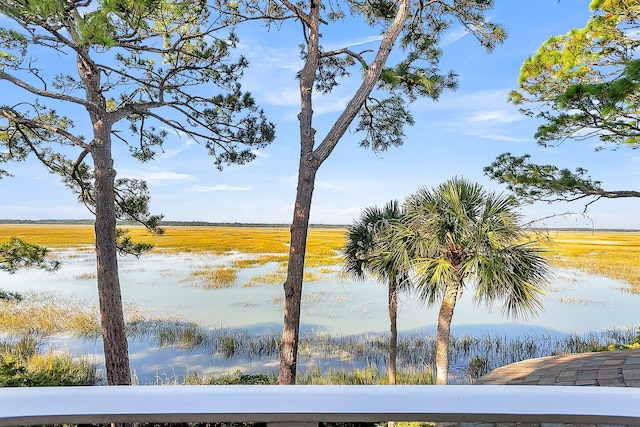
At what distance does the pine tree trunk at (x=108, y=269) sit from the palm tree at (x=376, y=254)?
11.0ft

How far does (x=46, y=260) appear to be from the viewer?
5859 millimetres

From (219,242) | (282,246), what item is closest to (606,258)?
(282,246)

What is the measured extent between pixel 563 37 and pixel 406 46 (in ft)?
8.88

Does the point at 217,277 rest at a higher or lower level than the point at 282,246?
lower

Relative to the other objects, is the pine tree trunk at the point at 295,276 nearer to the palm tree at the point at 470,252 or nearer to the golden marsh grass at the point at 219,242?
the palm tree at the point at 470,252

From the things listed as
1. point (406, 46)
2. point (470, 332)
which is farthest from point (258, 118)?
point (470, 332)

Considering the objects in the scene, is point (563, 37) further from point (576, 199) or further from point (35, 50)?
point (35, 50)

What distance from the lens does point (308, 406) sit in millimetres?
698

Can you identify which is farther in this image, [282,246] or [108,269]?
[282,246]

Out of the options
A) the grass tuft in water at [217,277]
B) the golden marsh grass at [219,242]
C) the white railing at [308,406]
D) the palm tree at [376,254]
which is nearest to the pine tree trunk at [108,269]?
the palm tree at [376,254]

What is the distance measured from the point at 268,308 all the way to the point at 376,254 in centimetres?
Result: 510

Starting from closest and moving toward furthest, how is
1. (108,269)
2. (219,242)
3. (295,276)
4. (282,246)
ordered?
(295,276)
(108,269)
(219,242)
(282,246)

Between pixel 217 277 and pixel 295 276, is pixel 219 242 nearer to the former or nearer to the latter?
pixel 217 277

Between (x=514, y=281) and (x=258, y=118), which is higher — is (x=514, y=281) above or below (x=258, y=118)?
below
